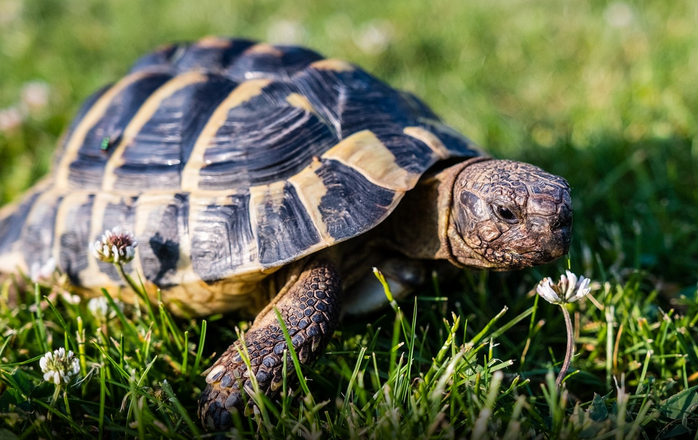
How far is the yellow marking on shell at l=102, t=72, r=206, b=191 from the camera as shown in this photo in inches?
95.3

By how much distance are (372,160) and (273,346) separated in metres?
0.81

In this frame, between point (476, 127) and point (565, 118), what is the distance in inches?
26.3

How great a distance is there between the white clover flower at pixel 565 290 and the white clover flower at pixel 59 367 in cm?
160

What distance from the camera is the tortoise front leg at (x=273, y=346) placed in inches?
69.3

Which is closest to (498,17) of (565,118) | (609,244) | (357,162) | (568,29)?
(568,29)

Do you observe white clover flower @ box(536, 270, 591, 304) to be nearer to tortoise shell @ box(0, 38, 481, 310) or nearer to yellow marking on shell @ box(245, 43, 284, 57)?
tortoise shell @ box(0, 38, 481, 310)

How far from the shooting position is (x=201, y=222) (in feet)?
7.00

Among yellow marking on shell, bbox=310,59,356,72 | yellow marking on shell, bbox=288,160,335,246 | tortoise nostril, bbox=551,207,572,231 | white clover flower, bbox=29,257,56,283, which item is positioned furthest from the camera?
yellow marking on shell, bbox=310,59,356,72

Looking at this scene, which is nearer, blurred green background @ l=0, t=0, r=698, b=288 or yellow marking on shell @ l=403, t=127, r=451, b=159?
yellow marking on shell @ l=403, t=127, r=451, b=159

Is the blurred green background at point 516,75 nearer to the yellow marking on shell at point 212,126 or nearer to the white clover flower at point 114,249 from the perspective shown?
the yellow marking on shell at point 212,126

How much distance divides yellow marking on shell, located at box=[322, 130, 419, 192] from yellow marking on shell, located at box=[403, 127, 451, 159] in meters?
0.17

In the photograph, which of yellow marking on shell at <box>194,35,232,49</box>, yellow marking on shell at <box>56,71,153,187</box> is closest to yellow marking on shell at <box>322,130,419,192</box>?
yellow marking on shell at <box>194,35,232,49</box>

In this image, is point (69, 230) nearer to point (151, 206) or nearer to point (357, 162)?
point (151, 206)

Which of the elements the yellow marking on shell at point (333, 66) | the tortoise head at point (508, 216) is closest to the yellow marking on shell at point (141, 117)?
the yellow marking on shell at point (333, 66)
